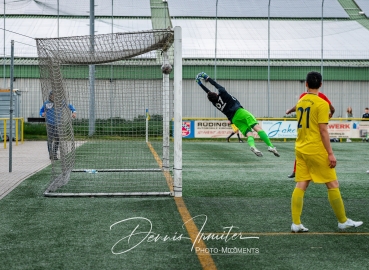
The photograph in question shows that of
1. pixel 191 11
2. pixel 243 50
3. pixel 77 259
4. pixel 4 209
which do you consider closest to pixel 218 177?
pixel 4 209

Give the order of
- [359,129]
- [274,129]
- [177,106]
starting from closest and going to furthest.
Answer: [177,106] < [274,129] < [359,129]

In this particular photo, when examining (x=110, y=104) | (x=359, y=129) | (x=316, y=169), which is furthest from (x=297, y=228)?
(x=359, y=129)

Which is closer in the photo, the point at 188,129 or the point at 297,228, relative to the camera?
the point at 297,228

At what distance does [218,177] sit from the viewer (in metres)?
12.2

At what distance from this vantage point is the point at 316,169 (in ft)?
22.3

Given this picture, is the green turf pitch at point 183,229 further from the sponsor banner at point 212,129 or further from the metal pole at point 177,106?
the sponsor banner at point 212,129

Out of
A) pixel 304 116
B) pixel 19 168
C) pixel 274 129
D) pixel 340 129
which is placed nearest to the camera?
pixel 304 116

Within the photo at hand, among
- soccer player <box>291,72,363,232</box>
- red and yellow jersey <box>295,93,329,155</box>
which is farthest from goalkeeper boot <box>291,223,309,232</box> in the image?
red and yellow jersey <box>295,93,329,155</box>

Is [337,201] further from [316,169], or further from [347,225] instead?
[316,169]

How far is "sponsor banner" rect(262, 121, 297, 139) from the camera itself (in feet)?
94.3

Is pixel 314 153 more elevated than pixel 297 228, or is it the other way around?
pixel 314 153

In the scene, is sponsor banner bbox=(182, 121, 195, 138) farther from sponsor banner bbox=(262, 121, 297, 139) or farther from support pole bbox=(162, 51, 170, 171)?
support pole bbox=(162, 51, 170, 171)

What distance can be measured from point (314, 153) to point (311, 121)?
0.35m

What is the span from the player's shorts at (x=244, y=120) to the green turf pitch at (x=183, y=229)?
5.56ft
